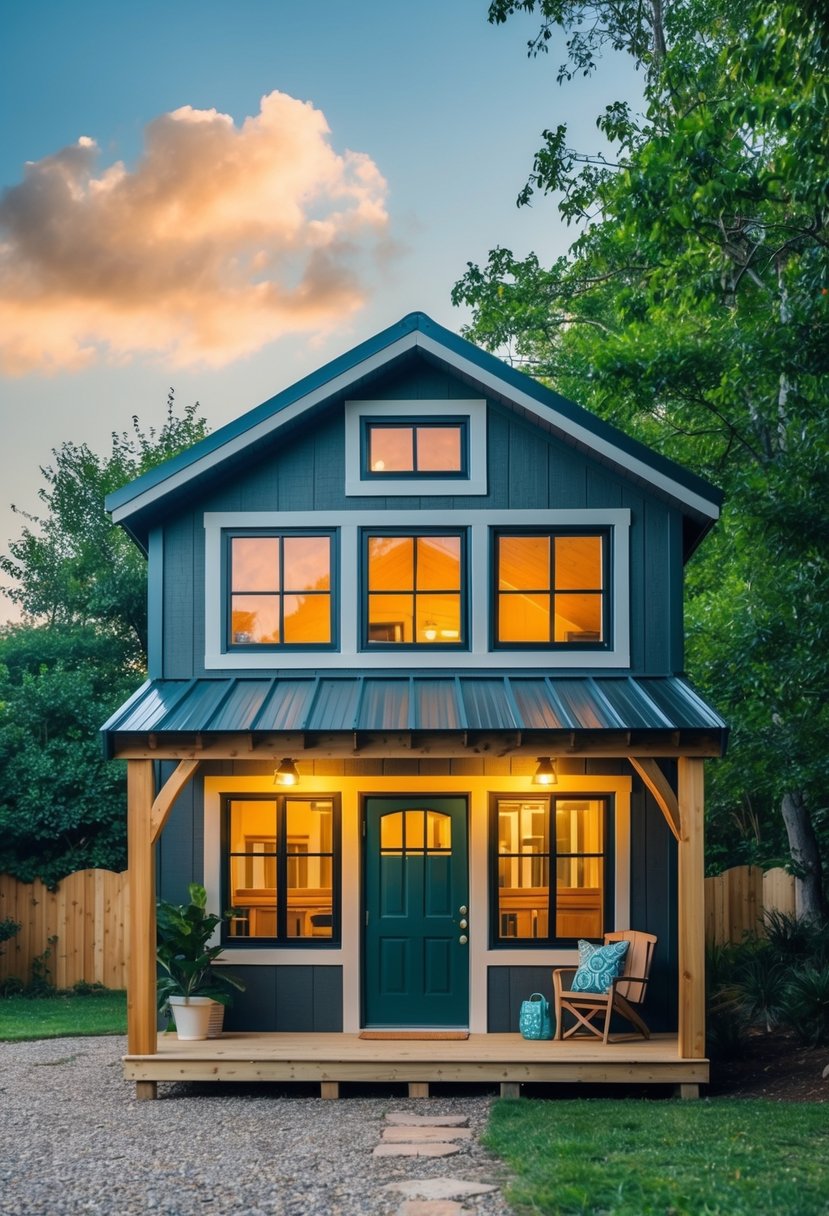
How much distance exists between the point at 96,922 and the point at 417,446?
904 centimetres

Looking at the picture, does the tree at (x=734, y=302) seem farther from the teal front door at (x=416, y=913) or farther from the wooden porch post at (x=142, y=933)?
the wooden porch post at (x=142, y=933)

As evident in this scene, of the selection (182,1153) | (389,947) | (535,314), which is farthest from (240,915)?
(535,314)

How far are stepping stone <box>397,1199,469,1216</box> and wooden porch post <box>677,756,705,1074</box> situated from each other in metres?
3.70

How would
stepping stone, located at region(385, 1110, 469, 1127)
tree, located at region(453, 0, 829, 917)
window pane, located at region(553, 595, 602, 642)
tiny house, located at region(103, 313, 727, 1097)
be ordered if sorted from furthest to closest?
window pane, located at region(553, 595, 602, 642), tiny house, located at region(103, 313, 727, 1097), tree, located at region(453, 0, 829, 917), stepping stone, located at region(385, 1110, 469, 1127)

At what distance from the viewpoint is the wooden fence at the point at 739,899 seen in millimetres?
16859

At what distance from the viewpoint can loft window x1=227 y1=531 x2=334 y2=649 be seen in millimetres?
11656

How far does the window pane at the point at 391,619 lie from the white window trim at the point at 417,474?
1018 mm

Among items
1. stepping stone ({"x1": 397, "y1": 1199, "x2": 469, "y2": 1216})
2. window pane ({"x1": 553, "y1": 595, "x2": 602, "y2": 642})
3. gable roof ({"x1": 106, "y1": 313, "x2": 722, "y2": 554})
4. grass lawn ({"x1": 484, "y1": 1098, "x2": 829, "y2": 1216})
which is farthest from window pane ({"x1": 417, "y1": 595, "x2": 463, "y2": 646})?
stepping stone ({"x1": 397, "y1": 1199, "x2": 469, "y2": 1216})

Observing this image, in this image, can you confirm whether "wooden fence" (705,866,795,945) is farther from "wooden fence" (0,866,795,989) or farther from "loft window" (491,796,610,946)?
"loft window" (491,796,610,946)

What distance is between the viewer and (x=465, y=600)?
11602mm

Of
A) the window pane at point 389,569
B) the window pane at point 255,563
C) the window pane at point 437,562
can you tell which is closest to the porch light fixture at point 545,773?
the window pane at point 437,562

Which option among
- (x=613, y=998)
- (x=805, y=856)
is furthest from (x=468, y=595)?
(x=805, y=856)

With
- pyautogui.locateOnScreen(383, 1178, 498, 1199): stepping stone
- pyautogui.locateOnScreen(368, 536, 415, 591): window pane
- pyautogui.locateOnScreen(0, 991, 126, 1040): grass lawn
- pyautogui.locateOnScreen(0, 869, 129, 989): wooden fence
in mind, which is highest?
pyautogui.locateOnScreen(368, 536, 415, 591): window pane

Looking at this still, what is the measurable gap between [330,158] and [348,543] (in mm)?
9929
